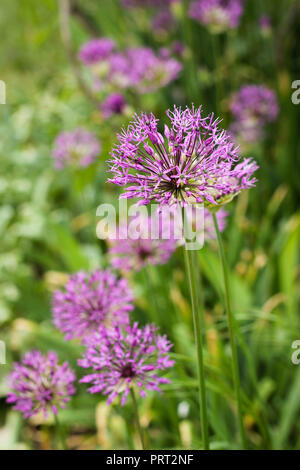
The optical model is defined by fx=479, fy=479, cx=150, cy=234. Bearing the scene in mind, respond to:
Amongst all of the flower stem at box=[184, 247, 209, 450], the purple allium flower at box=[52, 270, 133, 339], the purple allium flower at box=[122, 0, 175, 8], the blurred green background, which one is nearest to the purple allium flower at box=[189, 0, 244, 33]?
the blurred green background

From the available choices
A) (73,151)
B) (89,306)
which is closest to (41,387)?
(89,306)

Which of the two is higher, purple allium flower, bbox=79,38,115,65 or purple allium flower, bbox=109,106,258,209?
purple allium flower, bbox=79,38,115,65

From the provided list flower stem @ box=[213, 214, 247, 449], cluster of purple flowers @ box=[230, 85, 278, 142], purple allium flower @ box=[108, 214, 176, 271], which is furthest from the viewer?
cluster of purple flowers @ box=[230, 85, 278, 142]

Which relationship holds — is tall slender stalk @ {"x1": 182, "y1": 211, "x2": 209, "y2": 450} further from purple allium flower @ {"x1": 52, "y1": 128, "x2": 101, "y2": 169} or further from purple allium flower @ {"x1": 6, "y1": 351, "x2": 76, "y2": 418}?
purple allium flower @ {"x1": 52, "y1": 128, "x2": 101, "y2": 169}

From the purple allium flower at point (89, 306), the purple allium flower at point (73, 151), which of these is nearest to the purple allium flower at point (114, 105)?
the purple allium flower at point (73, 151)

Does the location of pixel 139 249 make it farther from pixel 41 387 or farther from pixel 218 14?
pixel 218 14

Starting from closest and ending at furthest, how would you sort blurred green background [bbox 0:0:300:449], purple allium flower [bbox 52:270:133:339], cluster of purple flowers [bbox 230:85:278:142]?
purple allium flower [bbox 52:270:133:339]
blurred green background [bbox 0:0:300:449]
cluster of purple flowers [bbox 230:85:278:142]

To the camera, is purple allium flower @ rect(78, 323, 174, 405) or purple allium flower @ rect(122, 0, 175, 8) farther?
purple allium flower @ rect(122, 0, 175, 8)
